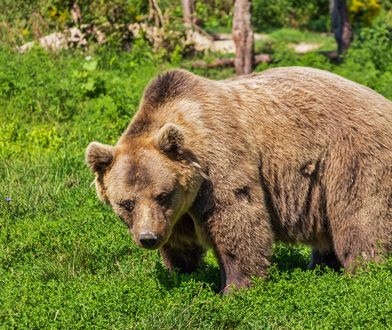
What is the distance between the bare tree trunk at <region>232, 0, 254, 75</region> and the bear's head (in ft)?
24.4

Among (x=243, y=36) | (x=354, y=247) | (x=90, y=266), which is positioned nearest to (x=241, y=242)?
(x=354, y=247)

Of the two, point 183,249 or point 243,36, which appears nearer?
point 183,249

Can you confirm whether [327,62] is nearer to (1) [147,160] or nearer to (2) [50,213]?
(2) [50,213]

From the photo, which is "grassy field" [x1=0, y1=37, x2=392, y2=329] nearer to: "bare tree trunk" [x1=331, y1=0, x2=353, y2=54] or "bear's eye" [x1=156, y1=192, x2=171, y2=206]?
"bear's eye" [x1=156, y1=192, x2=171, y2=206]

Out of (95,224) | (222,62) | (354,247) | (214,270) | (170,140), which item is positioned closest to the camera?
(170,140)

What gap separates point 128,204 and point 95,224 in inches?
63.9

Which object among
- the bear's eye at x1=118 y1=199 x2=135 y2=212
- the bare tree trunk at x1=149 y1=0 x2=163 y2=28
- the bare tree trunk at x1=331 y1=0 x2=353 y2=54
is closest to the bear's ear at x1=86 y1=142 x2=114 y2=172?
the bear's eye at x1=118 y1=199 x2=135 y2=212

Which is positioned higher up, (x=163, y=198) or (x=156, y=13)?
(x=163, y=198)

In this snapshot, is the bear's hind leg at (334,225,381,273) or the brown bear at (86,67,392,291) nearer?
the brown bear at (86,67,392,291)

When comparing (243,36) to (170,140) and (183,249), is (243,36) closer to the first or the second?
(183,249)

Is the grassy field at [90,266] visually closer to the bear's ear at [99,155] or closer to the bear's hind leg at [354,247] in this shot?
the bear's hind leg at [354,247]

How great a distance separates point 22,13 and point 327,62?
4.80 m

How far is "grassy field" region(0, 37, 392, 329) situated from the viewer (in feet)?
17.4

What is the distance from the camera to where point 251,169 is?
229 inches
